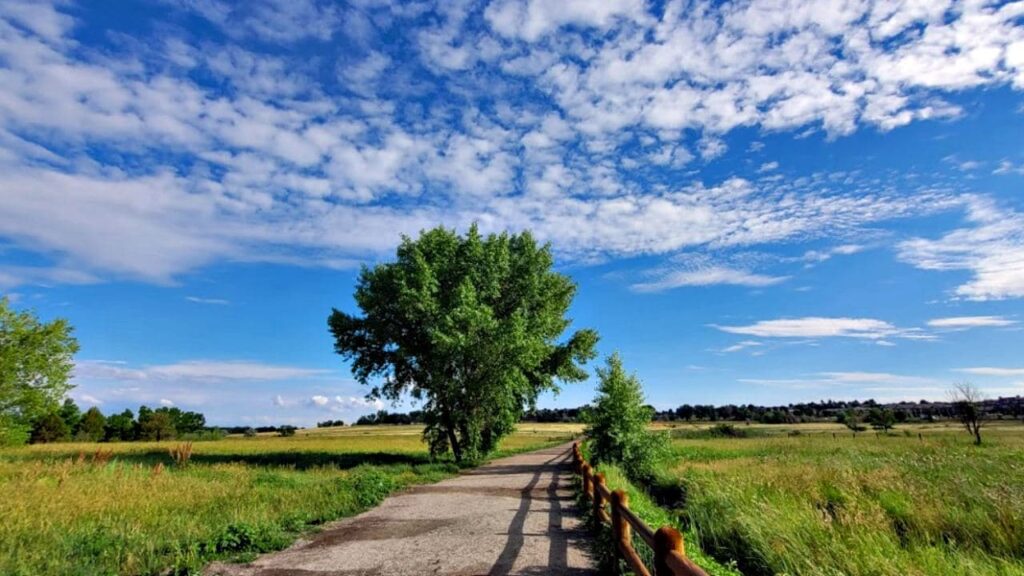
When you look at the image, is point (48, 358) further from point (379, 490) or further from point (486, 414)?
point (379, 490)

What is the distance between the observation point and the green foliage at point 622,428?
20.7m

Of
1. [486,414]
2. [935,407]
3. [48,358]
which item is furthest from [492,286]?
[935,407]

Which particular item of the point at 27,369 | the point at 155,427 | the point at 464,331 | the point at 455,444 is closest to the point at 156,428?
the point at 155,427

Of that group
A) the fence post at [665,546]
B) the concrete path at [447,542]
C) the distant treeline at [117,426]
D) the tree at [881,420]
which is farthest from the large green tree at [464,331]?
the tree at [881,420]

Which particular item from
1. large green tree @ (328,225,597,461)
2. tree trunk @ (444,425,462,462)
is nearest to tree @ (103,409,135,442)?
large green tree @ (328,225,597,461)

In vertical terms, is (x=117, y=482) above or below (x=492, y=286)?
below

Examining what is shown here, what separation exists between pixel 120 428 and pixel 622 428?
89820 millimetres

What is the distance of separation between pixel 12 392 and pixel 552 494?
116ft

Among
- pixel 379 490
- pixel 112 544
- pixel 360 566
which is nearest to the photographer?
pixel 360 566

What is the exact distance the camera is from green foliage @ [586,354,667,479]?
20688 mm

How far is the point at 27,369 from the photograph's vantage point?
110 ft

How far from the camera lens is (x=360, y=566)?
24.6ft

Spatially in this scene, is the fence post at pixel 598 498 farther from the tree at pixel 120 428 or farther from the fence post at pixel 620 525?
the tree at pixel 120 428

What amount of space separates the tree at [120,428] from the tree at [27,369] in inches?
2251
